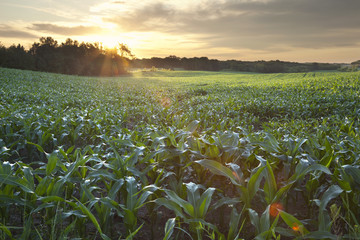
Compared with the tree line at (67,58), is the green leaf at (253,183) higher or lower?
lower

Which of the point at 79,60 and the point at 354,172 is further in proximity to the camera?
the point at 79,60

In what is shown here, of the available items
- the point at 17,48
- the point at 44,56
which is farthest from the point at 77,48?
the point at 17,48

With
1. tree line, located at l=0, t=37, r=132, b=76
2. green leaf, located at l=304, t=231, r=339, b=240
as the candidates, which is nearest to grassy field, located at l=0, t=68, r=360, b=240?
green leaf, located at l=304, t=231, r=339, b=240

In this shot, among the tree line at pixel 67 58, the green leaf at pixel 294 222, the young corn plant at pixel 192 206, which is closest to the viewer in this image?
the green leaf at pixel 294 222

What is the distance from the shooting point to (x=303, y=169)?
2.17 m

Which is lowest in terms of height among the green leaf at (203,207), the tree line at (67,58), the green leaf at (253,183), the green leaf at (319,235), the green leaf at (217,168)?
the green leaf at (319,235)

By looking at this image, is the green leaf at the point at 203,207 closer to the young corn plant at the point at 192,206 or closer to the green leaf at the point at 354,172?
the young corn plant at the point at 192,206

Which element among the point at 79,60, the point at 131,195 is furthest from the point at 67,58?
the point at 131,195

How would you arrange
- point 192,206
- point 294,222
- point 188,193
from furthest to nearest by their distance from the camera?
1. point 188,193
2. point 192,206
3. point 294,222

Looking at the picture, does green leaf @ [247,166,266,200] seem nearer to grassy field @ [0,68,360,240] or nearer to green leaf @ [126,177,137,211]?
grassy field @ [0,68,360,240]

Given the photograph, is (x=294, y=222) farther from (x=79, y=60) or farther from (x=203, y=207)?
(x=79, y=60)

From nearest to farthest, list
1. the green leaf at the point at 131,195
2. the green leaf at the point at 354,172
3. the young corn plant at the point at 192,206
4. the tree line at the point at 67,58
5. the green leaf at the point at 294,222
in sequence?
the green leaf at the point at 294,222 → the young corn plant at the point at 192,206 → the green leaf at the point at 131,195 → the green leaf at the point at 354,172 → the tree line at the point at 67,58

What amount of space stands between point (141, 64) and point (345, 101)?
305 feet

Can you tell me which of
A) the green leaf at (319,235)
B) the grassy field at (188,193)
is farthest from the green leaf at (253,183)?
the green leaf at (319,235)
